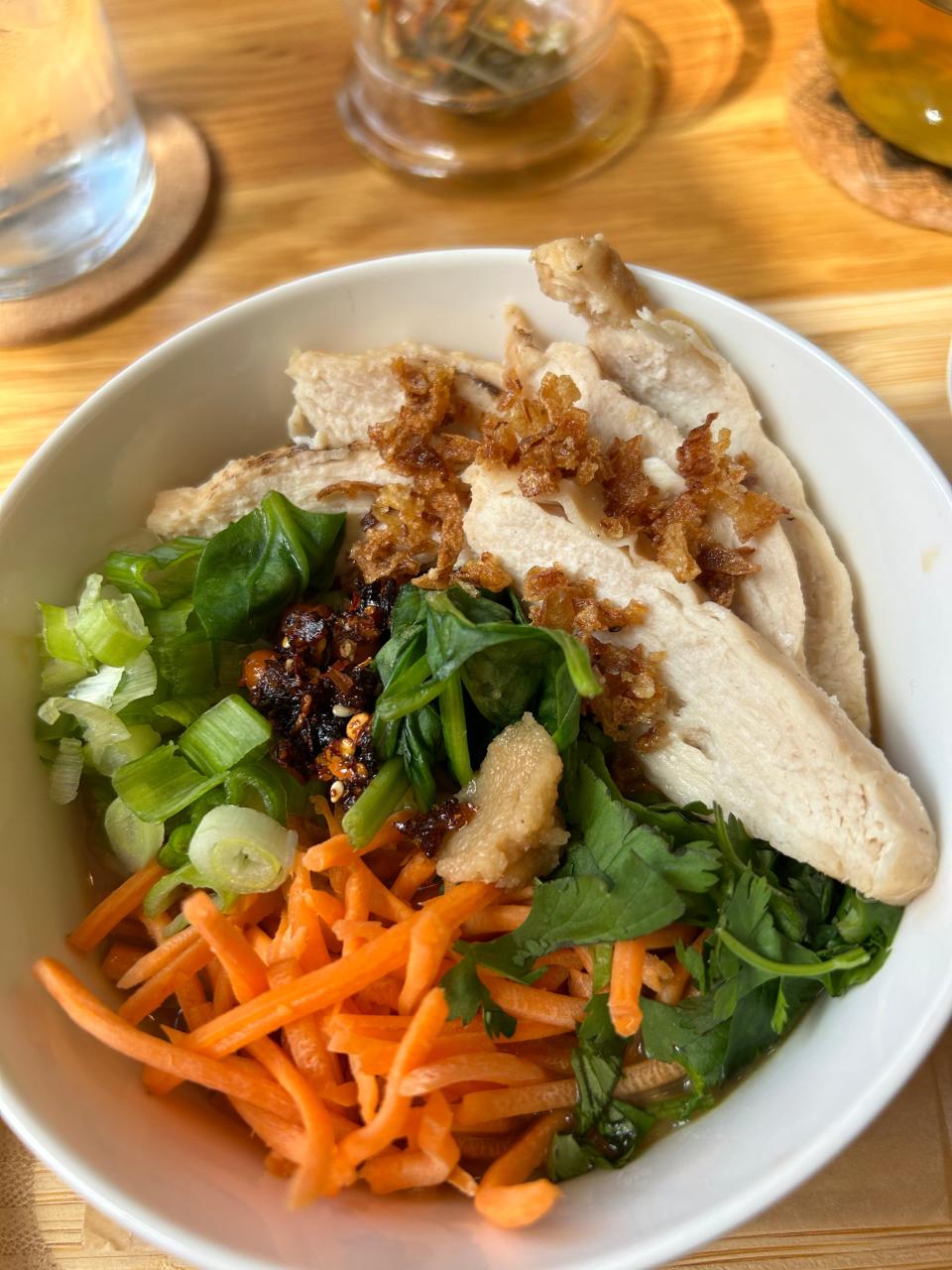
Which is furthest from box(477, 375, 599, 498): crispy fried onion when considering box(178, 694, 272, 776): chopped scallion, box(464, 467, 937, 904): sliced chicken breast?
box(178, 694, 272, 776): chopped scallion

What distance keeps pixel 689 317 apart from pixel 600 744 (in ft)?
2.23

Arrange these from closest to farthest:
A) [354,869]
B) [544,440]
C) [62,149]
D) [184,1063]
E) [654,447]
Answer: [184,1063] < [354,869] < [544,440] < [654,447] < [62,149]

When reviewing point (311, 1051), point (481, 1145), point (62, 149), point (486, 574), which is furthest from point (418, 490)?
point (62, 149)

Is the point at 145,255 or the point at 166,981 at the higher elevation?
the point at 145,255

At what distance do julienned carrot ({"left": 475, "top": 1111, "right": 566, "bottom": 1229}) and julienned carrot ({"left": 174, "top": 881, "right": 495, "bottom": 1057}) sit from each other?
271mm

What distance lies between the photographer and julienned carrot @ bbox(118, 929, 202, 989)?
4.69 ft

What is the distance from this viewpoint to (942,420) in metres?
1.88

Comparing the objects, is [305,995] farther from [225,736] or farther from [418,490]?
[418,490]

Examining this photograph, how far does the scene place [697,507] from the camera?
5.03 ft

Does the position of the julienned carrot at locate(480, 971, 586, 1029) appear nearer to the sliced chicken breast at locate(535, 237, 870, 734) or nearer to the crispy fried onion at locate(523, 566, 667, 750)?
the crispy fried onion at locate(523, 566, 667, 750)

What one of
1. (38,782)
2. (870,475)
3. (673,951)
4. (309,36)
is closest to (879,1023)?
(673,951)

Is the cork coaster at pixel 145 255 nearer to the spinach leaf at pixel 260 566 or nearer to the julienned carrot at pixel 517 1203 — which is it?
the spinach leaf at pixel 260 566

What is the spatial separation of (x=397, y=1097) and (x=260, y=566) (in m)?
0.78

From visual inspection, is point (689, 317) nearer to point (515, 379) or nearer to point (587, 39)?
point (515, 379)
